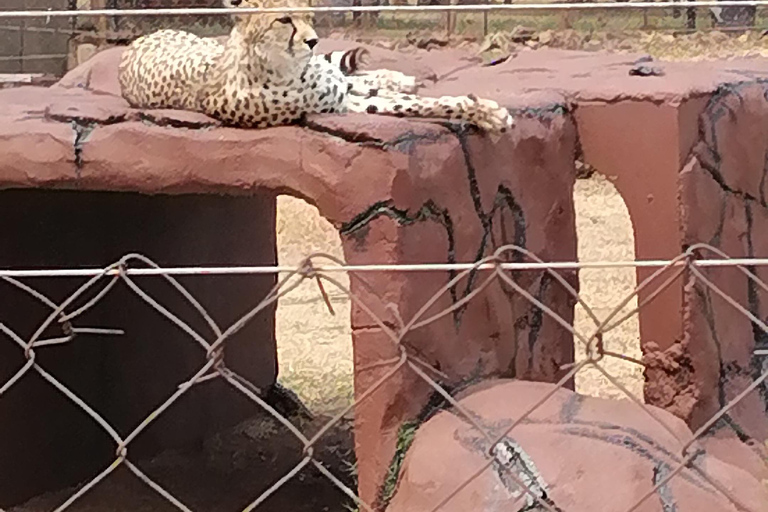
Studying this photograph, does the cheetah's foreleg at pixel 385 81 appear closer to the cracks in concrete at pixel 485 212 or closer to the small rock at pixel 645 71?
the cracks in concrete at pixel 485 212

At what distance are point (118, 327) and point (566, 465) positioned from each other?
127cm

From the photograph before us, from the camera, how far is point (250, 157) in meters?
1.64

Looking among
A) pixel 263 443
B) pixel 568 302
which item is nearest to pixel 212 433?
pixel 263 443

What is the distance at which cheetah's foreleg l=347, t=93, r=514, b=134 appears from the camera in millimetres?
1790

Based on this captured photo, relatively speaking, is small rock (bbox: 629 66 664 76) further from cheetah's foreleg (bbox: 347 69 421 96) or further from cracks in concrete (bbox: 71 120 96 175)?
cracks in concrete (bbox: 71 120 96 175)

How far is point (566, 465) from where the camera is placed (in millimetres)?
1432

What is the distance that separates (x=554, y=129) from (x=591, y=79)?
30cm

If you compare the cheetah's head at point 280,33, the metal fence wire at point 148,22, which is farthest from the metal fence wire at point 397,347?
the metal fence wire at point 148,22

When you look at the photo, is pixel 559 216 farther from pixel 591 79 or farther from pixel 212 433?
pixel 212 433

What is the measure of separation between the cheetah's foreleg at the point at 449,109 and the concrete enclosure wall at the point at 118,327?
2.34 feet

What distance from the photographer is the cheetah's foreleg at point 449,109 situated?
1790 millimetres

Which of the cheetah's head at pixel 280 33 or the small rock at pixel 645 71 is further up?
the cheetah's head at pixel 280 33

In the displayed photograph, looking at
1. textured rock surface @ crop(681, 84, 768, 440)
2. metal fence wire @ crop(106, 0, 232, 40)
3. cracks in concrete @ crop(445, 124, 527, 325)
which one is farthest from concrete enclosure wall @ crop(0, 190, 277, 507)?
metal fence wire @ crop(106, 0, 232, 40)

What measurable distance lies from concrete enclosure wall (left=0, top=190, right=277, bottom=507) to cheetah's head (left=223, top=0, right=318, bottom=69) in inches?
24.9
